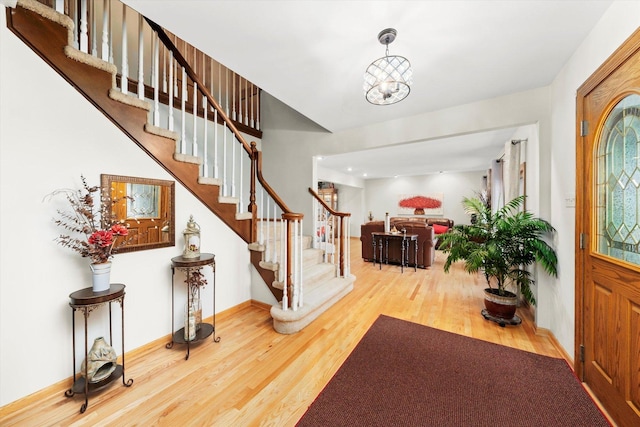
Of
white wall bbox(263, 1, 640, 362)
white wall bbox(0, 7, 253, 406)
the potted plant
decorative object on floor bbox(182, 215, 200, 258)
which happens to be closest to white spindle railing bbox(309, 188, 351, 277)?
white wall bbox(263, 1, 640, 362)

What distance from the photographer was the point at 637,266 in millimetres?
1239

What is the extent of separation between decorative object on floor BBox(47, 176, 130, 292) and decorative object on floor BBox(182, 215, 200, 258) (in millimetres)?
529

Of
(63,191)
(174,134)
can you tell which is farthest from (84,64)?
(63,191)

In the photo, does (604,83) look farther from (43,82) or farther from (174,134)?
(43,82)

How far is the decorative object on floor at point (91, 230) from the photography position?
1575 mm

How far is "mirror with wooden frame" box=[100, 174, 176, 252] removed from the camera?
1.90 metres

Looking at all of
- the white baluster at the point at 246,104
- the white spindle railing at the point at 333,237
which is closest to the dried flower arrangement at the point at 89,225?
the white spindle railing at the point at 333,237

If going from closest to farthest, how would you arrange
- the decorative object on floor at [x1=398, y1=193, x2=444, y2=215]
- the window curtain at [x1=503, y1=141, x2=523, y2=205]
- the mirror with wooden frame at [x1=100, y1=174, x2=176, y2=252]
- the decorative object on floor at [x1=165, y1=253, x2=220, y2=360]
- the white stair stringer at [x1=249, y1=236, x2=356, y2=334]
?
the mirror with wooden frame at [x1=100, y1=174, x2=176, y2=252] → the decorative object on floor at [x1=165, y1=253, x2=220, y2=360] → the white stair stringer at [x1=249, y1=236, x2=356, y2=334] → the window curtain at [x1=503, y1=141, x2=523, y2=205] → the decorative object on floor at [x1=398, y1=193, x2=444, y2=215]

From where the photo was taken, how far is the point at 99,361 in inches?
64.4

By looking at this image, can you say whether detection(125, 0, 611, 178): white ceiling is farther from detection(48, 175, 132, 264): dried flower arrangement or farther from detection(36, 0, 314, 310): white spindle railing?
detection(48, 175, 132, 264): dried flower arrangement

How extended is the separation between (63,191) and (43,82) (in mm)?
726

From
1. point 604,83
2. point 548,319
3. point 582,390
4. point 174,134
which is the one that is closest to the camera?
point 604,83

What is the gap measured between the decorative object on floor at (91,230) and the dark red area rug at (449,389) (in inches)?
65.4

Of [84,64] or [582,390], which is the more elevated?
[84,64]
